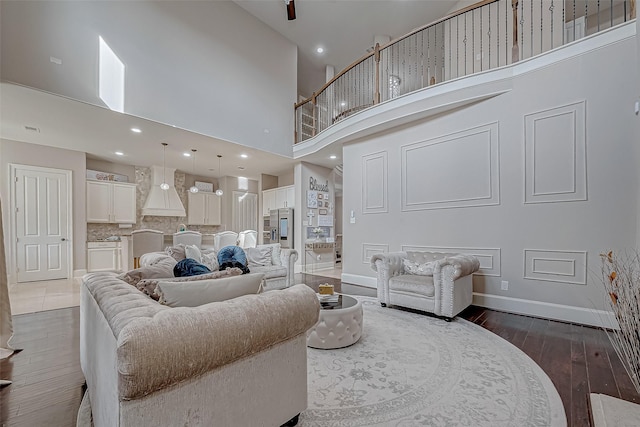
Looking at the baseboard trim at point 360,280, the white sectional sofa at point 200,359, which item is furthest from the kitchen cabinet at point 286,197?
the white sectional sofa at point 200,359

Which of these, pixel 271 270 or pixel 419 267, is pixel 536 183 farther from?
pixel 271 270

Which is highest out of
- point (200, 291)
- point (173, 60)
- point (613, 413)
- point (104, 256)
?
point (173, 60)

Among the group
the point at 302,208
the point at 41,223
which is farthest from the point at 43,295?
the point at 302,208

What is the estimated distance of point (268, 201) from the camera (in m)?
8.61

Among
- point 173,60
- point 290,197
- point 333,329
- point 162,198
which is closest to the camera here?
point 333,329

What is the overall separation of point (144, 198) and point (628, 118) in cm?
946

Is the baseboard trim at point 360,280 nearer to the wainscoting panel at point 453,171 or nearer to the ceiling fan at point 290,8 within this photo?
the wainscoting panel at point 453,171

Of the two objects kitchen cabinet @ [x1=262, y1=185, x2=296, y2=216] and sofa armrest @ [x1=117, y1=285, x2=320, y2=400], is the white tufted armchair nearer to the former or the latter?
sofa armrest @ [x1=117, y1=285, x2=320, y2=400]

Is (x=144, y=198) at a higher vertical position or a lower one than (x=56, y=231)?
higher

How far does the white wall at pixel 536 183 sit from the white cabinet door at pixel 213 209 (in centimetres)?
614

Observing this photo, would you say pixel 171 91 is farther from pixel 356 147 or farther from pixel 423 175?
pixel 423 175

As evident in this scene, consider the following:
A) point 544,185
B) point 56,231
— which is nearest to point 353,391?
point 544,185

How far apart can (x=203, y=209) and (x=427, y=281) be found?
23.8 ft

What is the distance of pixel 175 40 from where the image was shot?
4980 millimetres
